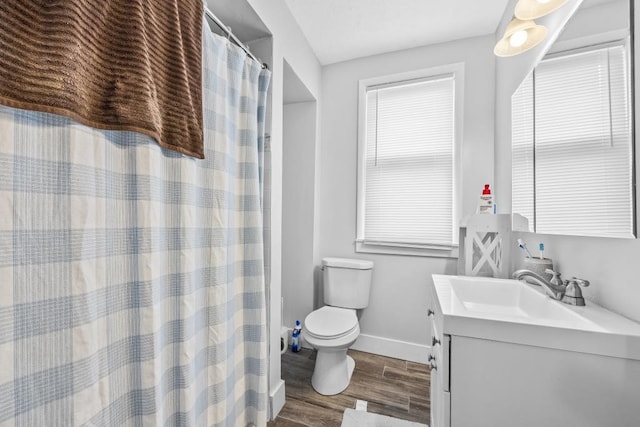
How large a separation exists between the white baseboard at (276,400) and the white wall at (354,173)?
82 cm

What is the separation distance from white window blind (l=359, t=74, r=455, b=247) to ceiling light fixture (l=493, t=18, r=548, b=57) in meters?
0.63

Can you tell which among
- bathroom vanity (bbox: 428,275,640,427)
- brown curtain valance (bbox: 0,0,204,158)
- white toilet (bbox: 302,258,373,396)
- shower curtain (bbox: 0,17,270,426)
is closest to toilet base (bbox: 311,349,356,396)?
white toilet (bbox: 302,258,373,396)

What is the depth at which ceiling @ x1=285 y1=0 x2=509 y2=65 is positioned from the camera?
1634mm

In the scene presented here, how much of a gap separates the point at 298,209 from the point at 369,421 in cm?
147

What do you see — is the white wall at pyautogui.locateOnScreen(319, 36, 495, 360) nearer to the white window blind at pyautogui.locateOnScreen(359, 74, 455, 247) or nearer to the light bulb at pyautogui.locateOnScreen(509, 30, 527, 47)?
the white window blind at pyautogui.locateOnScreen(359, 74, 455, 247)

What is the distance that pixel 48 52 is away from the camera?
0.55m

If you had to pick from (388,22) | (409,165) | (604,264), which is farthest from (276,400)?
(388,22)

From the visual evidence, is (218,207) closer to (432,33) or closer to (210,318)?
(210,318)

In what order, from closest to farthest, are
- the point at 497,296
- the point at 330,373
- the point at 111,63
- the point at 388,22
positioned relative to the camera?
the point at 111,63, the point at 497,296, the point at 330,373, the point at 388,22

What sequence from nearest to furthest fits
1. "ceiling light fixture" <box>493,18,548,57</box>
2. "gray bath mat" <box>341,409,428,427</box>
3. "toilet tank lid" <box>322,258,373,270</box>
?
1. "ceiling light fixture" <box>493,18,548,57</box>
2. "gray bath mat" <box>341,409,428,427</box>
3. "toilet tank lid" <box>322,258,373,270</box>

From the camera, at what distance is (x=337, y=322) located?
68.4 inches

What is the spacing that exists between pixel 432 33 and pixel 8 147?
229 centimetres

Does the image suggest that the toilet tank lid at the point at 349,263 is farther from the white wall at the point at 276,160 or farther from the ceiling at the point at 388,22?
the ceiling at the point at 388,22

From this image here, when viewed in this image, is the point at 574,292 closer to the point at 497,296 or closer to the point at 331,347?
the point at 497,296
